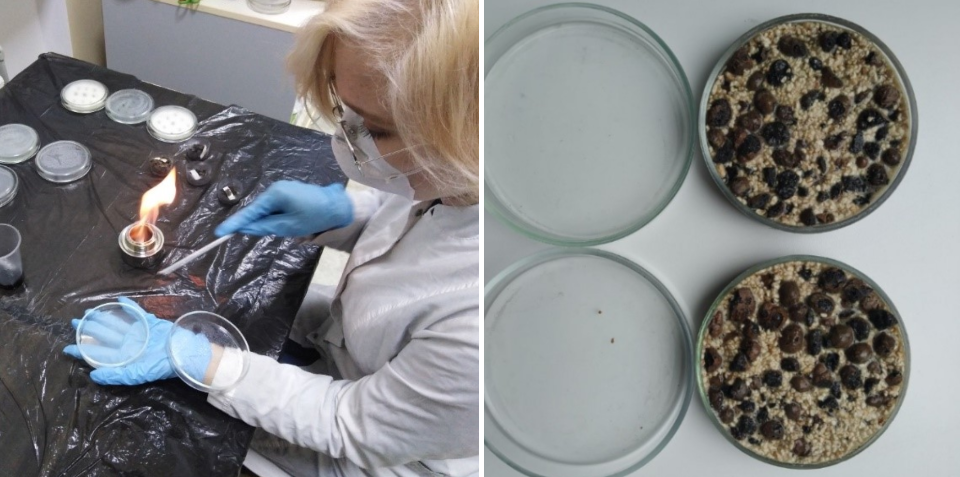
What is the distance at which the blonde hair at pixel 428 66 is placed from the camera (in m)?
0.63

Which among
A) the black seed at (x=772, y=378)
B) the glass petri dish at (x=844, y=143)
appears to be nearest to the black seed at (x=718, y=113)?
the glass petri dish at (x=844, y=143)

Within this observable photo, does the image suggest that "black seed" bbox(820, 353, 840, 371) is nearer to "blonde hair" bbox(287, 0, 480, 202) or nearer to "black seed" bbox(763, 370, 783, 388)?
"black seed" bbox(763, 370, 783, 388)

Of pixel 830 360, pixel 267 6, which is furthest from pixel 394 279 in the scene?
pixel 267 6

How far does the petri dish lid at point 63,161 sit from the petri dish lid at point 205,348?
0.97 feet

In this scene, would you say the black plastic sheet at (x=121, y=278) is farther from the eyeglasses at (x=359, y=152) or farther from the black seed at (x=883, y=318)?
the black seed at (x=883, y=318)

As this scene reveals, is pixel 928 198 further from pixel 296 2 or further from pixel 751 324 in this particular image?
pixel 296 2

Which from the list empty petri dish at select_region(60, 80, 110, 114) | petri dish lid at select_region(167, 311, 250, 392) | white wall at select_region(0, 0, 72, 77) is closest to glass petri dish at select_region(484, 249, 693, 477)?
petri dish lid at select_region(167, 311, 250, 392)

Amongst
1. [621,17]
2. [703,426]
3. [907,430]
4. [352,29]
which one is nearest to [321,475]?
[352,29]

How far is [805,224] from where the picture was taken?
1163mm

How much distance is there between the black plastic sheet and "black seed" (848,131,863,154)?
0.80 m

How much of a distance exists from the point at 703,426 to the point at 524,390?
31 cm

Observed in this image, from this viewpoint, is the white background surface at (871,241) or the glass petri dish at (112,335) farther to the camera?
the white background surface at (871,241)

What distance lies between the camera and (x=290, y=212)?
99 cm

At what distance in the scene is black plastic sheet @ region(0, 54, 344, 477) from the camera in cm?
79
